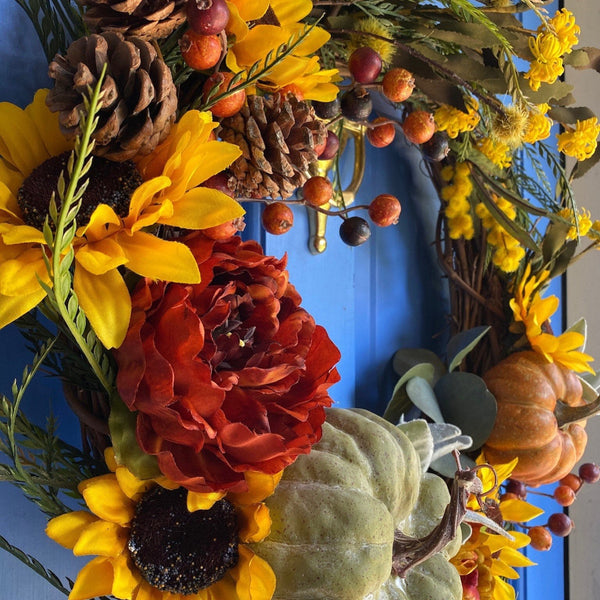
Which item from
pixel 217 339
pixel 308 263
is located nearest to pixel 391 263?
pixel 308 263

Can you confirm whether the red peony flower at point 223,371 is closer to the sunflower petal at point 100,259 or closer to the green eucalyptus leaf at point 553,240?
the sunflower petal at point 100,259

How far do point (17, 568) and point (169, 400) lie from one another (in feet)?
0.86

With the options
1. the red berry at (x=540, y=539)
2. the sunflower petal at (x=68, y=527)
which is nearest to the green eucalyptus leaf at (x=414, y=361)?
the red berry at (x=540, y=539)

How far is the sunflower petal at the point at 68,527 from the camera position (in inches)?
18.7

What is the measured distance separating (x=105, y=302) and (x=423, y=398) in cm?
55

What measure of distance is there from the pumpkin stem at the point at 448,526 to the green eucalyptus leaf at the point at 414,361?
0.38 metres

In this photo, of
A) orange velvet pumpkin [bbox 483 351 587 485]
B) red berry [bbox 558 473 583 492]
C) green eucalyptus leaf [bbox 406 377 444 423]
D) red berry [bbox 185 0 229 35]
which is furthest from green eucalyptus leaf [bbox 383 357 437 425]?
red berry [bbox 185 0 229 35]

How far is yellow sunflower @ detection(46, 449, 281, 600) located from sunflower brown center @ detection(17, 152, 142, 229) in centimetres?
18

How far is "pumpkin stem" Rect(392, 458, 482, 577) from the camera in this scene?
0.55 metres

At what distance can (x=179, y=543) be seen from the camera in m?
0.50

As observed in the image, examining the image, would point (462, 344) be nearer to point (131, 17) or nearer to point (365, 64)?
point (365, 64)

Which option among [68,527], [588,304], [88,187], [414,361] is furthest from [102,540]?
[588,304]

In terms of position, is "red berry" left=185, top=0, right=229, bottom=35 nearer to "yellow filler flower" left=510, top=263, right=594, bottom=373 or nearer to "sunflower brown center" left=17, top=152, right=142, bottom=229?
"sunflower brown center" left=17, top=152, right=142, bottom=229

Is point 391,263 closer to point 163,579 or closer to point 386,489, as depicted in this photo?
point 386,489
